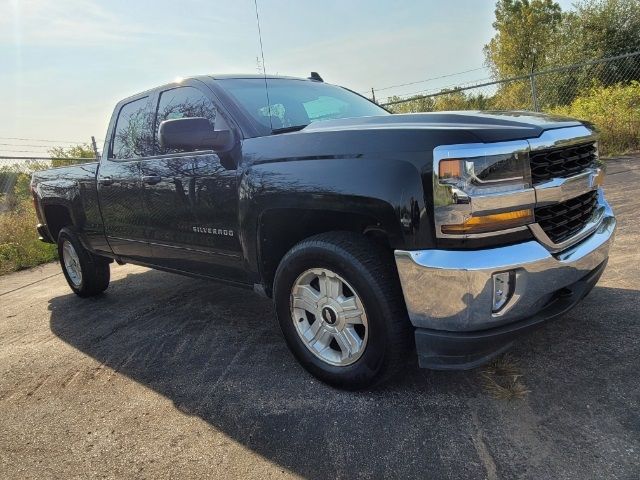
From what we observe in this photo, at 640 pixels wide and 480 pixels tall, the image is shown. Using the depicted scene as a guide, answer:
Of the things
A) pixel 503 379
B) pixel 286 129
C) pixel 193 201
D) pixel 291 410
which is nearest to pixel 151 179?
pixel 193 201

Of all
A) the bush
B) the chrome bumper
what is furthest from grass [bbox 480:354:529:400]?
the bush

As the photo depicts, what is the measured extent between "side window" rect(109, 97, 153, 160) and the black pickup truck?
24 centimetres

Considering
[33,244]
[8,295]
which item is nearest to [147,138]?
[8,295]

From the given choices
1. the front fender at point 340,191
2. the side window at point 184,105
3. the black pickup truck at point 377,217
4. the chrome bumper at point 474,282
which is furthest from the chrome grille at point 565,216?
the side window at point 184,105

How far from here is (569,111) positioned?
1119cm

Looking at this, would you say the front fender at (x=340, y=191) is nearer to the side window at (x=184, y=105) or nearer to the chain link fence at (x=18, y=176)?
the side window at (x=184, y=105)

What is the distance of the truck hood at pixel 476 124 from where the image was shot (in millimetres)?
2242

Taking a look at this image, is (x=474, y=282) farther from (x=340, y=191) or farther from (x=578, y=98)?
(x=578, y=98)

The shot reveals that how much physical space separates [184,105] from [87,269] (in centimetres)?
242

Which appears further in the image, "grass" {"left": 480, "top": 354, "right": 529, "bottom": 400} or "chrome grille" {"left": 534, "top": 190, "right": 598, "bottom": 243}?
"grass" {"left": 480, "top": 354, "right": 529, "bottom": 400}

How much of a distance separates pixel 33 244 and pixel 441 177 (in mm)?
8381

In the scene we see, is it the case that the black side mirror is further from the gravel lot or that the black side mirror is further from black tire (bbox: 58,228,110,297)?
black tire (bbox: 58,228,110,297)

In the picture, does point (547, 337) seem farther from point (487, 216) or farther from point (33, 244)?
point (33, 244)

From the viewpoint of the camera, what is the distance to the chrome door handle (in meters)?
3.68
